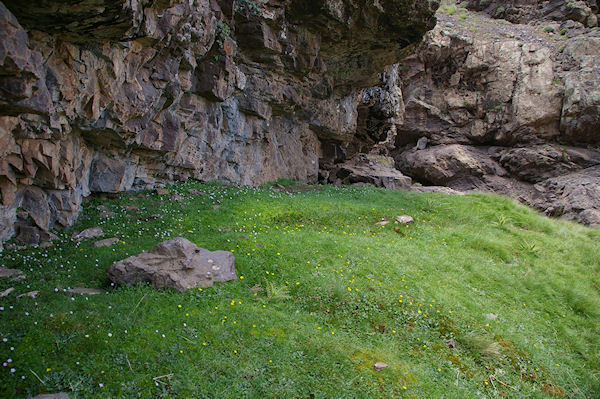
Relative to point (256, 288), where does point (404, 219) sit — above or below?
above

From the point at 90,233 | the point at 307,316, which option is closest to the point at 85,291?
the point at 90,233

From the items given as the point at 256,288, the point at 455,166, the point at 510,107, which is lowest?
the point at 256,288

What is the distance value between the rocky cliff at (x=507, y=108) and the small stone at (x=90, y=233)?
24508mm

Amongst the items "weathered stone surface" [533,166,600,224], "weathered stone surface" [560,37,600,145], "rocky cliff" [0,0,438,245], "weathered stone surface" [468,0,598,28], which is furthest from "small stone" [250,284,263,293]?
"weathered stone surface" [468,0,598,28]

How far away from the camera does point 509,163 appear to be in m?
37.5

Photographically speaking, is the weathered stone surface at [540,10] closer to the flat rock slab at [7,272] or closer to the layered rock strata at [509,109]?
the layered rock strata at [509,109]

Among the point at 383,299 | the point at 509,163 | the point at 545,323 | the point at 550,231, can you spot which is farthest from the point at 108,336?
the point at 509,163

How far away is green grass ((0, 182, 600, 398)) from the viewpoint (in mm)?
5895

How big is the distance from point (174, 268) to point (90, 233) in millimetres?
4300

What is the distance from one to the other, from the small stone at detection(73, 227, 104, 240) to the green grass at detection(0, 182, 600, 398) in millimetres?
388

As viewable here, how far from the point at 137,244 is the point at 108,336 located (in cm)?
471

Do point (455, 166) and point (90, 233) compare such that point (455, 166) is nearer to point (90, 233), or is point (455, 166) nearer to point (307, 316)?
point (307, 316)

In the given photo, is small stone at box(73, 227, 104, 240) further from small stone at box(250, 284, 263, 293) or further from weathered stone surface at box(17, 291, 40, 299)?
small stone at box(250, 284, 263, 293)

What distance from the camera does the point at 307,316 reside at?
27.0ft
